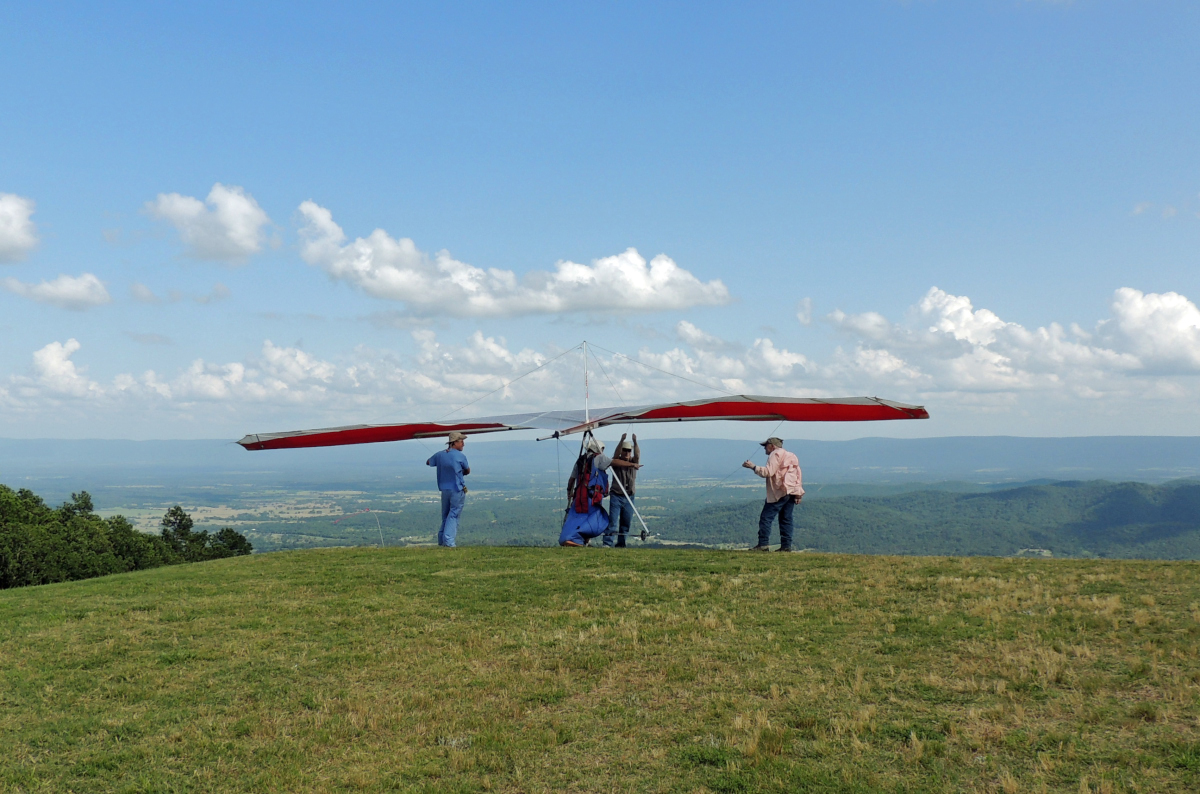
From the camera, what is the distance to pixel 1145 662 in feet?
22.1

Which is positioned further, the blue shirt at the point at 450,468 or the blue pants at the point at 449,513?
the blue pants at the point at 449,513

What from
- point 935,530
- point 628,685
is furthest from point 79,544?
point 935,530

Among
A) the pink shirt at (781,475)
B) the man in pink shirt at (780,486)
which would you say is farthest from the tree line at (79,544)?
the pink shirt at (781,475)

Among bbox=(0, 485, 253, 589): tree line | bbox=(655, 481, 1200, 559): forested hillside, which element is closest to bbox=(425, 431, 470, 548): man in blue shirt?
bbox=(0, 485, 253, 589): tree line

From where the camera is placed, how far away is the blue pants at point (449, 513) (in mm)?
17172

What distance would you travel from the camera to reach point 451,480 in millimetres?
17078

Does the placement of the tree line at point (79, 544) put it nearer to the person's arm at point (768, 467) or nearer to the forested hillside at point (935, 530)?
the person's arm at point (768, 467)

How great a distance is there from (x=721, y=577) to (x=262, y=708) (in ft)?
22.9

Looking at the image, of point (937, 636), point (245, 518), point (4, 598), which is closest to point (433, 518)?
point (245, 518)

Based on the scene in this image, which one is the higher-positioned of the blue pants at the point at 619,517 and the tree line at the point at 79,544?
the blue pants at the point at 619,517

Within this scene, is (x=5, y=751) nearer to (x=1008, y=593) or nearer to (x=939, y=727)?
(x=939, y=727)

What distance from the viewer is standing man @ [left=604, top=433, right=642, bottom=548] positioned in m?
16.5

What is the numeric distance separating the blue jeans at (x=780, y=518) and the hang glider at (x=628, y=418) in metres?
1.84

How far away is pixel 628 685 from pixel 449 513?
10979 mm
